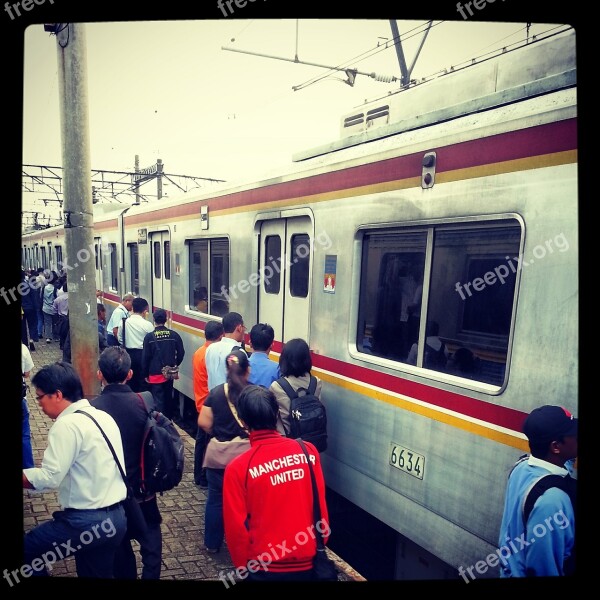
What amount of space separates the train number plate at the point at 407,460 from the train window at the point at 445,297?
0.56 m

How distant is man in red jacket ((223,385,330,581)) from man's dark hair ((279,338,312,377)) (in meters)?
1.19

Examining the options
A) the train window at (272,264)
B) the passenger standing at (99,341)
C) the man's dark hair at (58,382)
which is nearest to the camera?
the man's dark hair at (58,382)

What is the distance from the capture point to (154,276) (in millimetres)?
7566

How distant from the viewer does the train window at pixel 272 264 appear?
439 centimetres

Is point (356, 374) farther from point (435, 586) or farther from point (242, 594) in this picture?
point (242, 594)

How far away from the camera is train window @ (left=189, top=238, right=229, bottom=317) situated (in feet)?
17.5

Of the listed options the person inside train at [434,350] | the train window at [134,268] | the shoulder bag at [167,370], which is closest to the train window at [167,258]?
the train window at [134,268]

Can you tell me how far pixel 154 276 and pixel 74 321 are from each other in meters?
3.04

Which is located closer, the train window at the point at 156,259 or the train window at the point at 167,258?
the train window at the point at 167,258

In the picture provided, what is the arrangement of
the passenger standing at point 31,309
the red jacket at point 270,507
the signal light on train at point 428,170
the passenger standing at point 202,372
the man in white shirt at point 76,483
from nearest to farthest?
1. the red jacket at point 270,507
2. the man in white shirt at point 76,483
3. the signal light on train at point 428,170
4. the passenger standing at point 202,372
5. the passenger standing at point 31,309

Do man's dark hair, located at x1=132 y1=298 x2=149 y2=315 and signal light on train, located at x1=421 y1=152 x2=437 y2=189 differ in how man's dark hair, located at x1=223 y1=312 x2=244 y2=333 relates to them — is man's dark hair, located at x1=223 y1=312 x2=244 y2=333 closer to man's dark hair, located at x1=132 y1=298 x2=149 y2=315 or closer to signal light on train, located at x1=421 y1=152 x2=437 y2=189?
man's dark hair, located at x1=132 y1=298 x2=149 y2=315

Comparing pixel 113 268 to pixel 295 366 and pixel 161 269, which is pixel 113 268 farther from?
pixel 295 366

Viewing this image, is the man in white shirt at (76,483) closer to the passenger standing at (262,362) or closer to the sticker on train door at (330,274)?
the passenger standing at (262,362)

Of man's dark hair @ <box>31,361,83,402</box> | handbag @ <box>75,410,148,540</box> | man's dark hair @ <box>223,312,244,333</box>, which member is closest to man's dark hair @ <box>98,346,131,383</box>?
man's dark hair @ <box>31,361,83,402</box>
